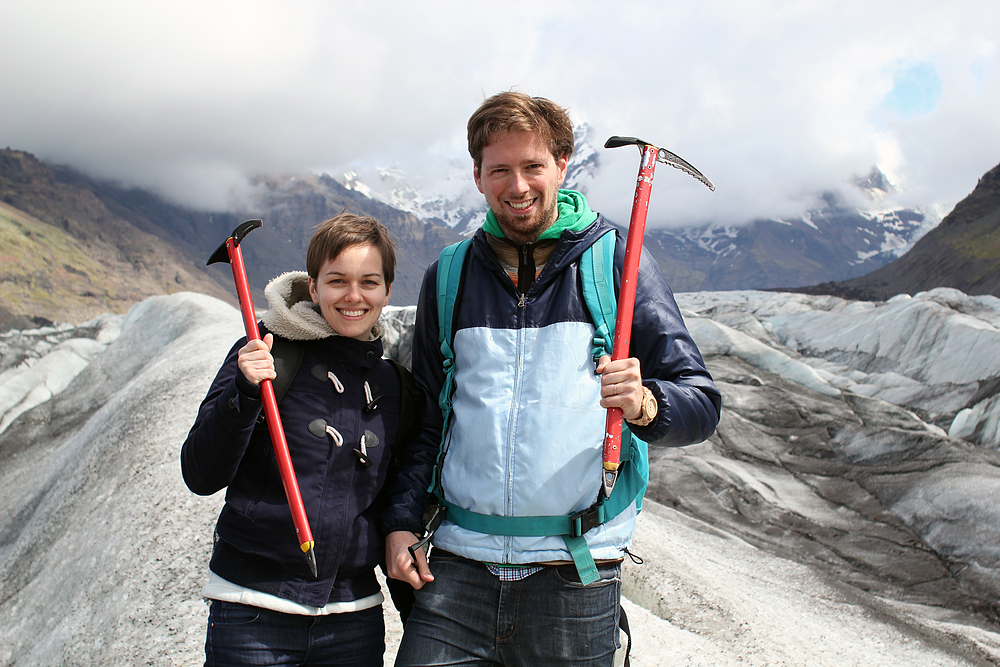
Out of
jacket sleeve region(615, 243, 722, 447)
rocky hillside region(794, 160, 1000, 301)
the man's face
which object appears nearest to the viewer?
jacket sleeve region(615, 243, 722, 447)

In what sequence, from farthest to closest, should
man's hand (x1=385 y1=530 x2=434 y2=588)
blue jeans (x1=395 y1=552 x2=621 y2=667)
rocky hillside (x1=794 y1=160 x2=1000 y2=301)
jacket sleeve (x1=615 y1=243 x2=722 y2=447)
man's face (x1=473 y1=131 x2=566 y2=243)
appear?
rocky hillside (x1=794 y1=160 x2=1000 y2=301), man's face (x1=473 y1=131 x2=566 y2=243), man's hand (x1=385 y1=530 x2=434 y2=588), blue jeans (x1=395 y1=552 x2=621 y2=667), jacket sleeve (x1=615 y1=243 x2=722 y2=447)

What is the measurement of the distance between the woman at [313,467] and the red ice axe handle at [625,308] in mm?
1162

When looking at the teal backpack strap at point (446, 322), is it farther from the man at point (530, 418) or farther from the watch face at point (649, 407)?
the watch face at point (649, 407)

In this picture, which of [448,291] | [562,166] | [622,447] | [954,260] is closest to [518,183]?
[562,166]

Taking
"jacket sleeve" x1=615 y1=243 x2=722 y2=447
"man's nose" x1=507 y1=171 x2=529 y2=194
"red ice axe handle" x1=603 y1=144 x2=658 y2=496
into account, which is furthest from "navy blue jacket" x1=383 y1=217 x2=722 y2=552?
"man's nose" x1=507 y1=171 x2=529 y2=194

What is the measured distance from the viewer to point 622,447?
294cm

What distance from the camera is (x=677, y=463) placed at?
48.3ft

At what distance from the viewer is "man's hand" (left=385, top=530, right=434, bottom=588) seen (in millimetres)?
2865

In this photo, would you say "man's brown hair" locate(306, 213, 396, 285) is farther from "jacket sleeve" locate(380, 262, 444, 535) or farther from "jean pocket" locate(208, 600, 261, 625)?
"jean pocket" locate(208, 600, 261, 625)

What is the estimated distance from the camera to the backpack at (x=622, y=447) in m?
2.77

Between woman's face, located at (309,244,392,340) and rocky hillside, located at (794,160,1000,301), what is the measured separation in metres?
55.8

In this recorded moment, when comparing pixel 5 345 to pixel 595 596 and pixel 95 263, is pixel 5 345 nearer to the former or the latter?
pixel 595 596

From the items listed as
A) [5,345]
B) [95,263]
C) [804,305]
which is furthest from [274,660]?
[95,263]

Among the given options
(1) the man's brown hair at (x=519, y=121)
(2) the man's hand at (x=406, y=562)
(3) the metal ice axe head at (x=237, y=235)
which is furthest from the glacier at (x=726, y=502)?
(1) the man's brown hair at (x=519, y=121)
